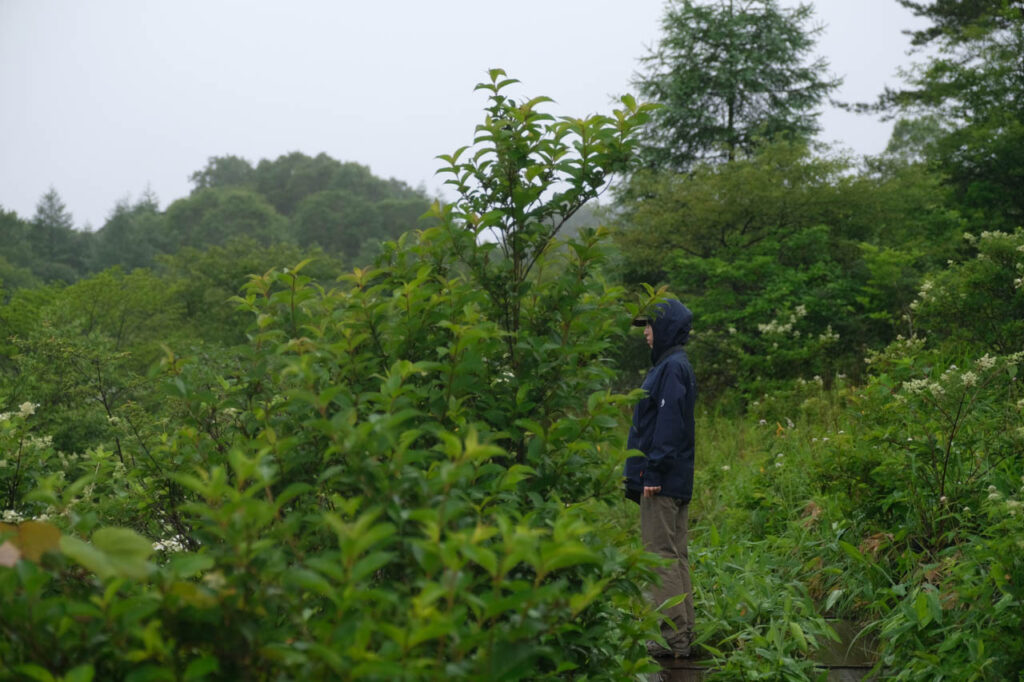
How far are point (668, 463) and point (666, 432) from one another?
167mm

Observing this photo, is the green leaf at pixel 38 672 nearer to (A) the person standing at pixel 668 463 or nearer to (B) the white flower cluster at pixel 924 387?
(A) the person standing at pixel 668 463

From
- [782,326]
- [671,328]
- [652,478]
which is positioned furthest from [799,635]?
[782,326]

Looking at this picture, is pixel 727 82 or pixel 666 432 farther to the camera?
pixel 727 82

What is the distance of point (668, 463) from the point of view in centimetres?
401

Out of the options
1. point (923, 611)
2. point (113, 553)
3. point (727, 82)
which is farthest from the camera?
point (727, 82)

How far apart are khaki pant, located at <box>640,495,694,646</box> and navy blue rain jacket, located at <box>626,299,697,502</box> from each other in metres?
0.08

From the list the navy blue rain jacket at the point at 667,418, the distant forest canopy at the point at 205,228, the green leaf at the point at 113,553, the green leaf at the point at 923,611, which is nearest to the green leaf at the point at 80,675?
the green leaf at the point at 113,553

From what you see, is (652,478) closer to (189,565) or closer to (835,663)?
(835,663)

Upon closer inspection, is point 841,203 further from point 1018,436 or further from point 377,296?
point 377,296

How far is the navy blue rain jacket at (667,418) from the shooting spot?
4020mm

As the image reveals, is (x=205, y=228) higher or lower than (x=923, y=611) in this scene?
higher

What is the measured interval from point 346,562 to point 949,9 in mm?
19457

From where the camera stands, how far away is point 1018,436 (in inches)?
182

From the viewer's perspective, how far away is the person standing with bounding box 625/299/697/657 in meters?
4.03
